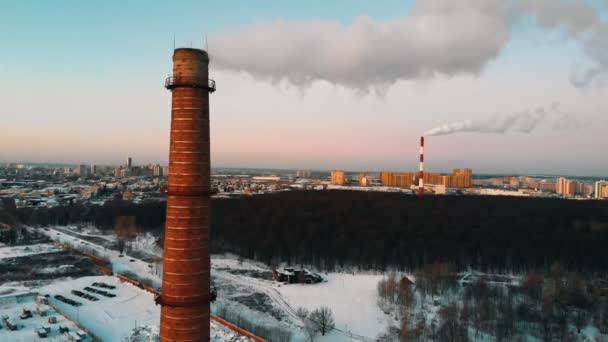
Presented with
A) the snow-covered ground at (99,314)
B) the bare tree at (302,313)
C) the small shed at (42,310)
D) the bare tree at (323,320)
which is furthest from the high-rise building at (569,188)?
the small shed at (42,310)

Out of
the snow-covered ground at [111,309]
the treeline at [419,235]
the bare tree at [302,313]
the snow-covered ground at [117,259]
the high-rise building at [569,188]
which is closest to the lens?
the snow-covered ground at [111,309]

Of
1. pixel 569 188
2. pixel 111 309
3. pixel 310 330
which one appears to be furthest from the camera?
pixel 569 188

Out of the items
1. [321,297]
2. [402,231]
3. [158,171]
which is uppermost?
[158,171]

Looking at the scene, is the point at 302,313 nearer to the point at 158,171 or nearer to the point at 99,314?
the point at 99,314

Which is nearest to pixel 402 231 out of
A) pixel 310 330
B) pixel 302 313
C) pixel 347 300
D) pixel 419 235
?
pixel 419 235

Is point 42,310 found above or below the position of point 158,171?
below

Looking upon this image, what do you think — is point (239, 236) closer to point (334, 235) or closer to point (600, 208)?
point (334, 235)

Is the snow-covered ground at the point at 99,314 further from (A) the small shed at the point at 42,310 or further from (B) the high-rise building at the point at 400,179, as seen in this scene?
(B) the high-rise building at the point at 400,179

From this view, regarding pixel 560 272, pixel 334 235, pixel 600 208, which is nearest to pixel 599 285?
pixel 560 272
